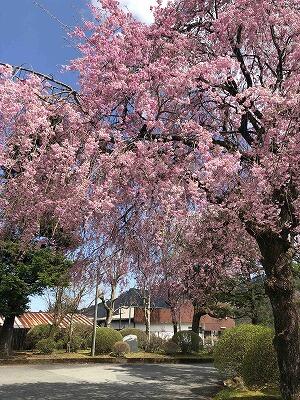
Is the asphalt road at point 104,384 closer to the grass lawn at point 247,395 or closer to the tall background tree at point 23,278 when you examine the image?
the grass lawn at point 247,395

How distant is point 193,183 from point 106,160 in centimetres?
131

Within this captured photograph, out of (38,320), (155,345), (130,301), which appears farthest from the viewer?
(130,301)

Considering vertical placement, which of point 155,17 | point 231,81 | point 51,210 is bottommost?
point 51,210

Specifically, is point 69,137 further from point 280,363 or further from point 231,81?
point 280,363

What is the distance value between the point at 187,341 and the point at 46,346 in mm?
9428

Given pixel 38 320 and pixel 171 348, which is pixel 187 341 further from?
pixel 38 320

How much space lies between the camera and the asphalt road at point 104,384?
12258mm

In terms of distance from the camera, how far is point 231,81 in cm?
826

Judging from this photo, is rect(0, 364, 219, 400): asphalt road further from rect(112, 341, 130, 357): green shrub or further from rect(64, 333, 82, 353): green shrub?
rect(64, 333, 82, 353): green shrub

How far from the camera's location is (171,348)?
29250 millimetres

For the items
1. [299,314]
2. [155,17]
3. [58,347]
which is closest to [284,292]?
[299,314]

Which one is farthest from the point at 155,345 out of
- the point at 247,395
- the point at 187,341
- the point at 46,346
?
the point at 247,395

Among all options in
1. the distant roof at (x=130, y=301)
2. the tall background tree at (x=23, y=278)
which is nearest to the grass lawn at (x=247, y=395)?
the tall background tree at (x=23, y=278)

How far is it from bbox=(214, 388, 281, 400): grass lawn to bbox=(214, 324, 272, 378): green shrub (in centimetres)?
102
